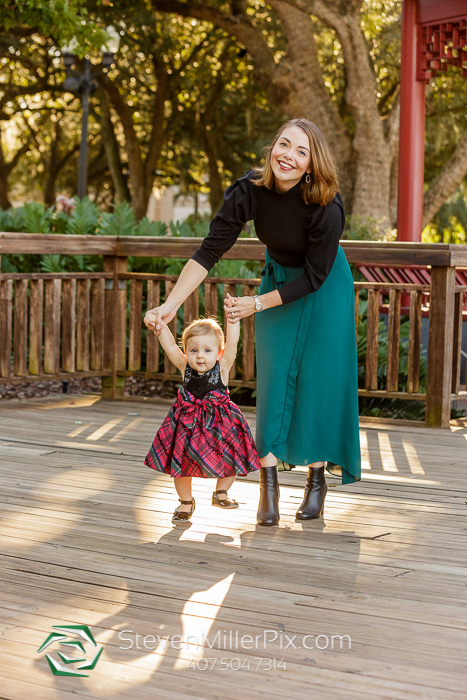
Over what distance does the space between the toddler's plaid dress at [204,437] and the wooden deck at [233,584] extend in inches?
8.7

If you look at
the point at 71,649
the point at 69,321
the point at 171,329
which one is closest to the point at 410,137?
the point at 171,329

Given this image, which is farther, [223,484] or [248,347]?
[248,347]

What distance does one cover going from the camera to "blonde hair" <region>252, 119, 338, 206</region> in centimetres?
293

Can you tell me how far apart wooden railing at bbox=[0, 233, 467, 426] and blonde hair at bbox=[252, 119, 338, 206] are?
202cm

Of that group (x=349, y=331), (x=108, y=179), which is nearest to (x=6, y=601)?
(x=349, y=331)

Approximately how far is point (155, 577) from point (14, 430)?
97.3 inches

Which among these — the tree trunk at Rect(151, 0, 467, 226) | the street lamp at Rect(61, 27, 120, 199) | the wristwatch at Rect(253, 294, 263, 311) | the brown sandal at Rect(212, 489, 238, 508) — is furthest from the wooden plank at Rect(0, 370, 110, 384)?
the street lamp at Rect(61, 27, 120, 199)

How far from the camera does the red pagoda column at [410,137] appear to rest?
29.0 feet

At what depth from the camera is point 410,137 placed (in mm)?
9023

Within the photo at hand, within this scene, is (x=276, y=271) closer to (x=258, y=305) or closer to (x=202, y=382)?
(x=258, y=305)

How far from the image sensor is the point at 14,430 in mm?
4809

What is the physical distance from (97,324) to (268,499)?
3009 mm

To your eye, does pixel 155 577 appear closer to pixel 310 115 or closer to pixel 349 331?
pixel 349 331

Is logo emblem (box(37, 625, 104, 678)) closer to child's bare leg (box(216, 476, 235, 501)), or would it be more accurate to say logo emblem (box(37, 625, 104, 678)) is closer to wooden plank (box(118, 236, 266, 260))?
child's bare leg (box(216, 476, 235, 501))
